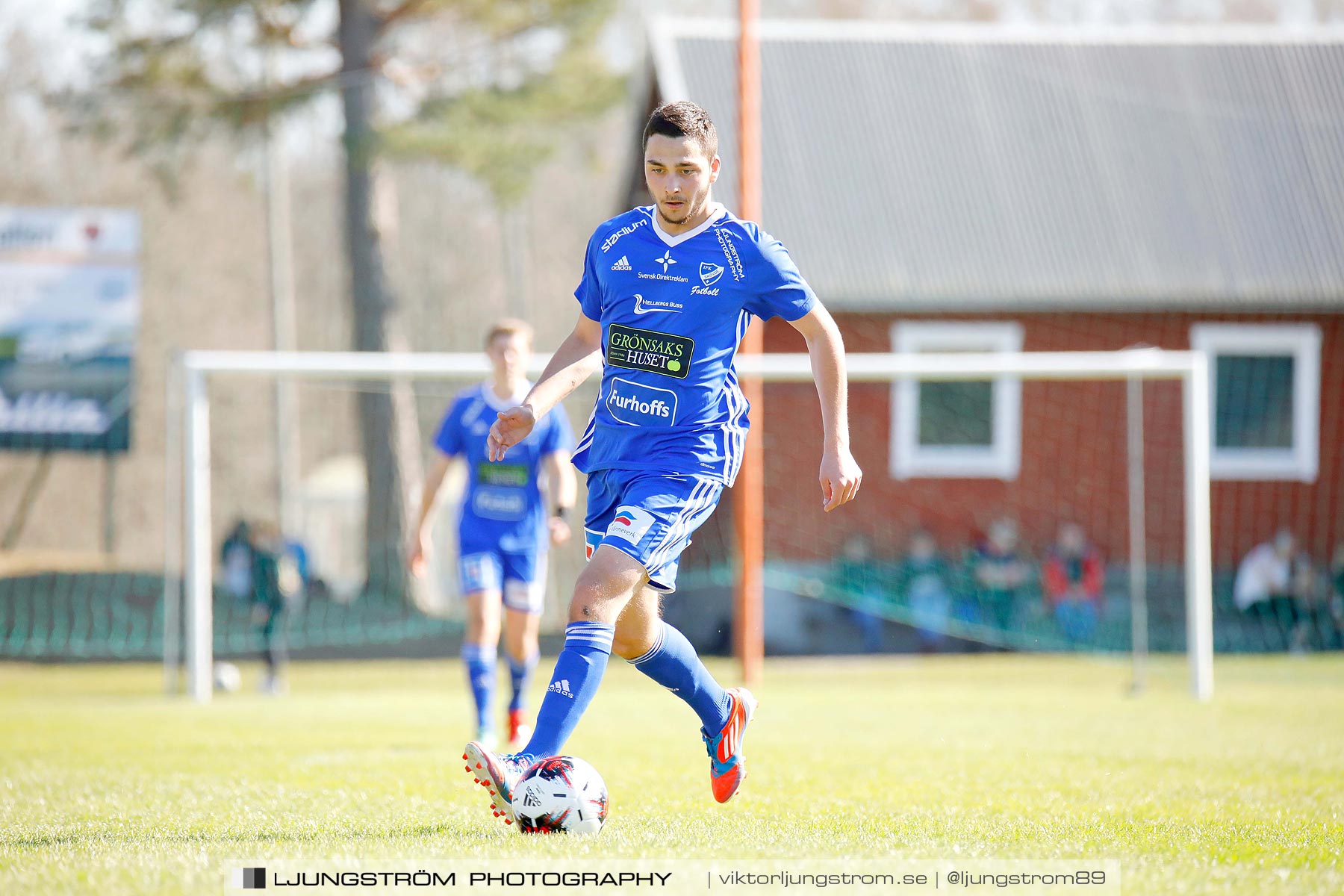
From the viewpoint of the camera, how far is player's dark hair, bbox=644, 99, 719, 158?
4477 millimetres

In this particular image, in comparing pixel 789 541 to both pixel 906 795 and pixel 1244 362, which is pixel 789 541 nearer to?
pixel 1244 362

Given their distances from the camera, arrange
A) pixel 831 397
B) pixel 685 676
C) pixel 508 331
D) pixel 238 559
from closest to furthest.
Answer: pixel 831 397 → pixel 685 676 → pixel 508 331 → pixel 238 559

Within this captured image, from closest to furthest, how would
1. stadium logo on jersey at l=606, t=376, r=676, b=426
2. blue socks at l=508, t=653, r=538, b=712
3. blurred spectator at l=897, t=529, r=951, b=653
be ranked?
stadium logo on jersey at l=606, t=376, r=676, b=426
blue socks at l=508, t=653, r=538, b=712
blurred spectator at l=897, t=529, r=951, b=653

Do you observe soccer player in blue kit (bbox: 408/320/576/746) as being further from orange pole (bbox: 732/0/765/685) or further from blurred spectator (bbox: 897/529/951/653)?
blurred spectator (bbox: 897/529/951/653)

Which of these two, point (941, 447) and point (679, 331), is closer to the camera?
point (679, 331)

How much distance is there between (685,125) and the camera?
4.48m

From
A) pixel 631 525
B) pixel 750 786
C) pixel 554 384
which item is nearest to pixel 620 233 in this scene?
pixel 554 384

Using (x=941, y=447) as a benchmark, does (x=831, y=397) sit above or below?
above

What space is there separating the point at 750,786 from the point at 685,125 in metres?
2.60

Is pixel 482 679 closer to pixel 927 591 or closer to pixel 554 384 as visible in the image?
pixel 554 384

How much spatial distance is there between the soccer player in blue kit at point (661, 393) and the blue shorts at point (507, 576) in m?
2.94

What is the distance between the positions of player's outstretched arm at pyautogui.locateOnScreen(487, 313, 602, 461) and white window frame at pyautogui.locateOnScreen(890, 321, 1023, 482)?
1514 centimetres

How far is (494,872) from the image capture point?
3609 mm

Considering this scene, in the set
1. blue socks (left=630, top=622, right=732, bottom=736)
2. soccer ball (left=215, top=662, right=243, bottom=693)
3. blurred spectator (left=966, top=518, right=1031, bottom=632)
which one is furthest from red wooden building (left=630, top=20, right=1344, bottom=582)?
blue socks (left=630, top=622, right=732, bottom=736)
